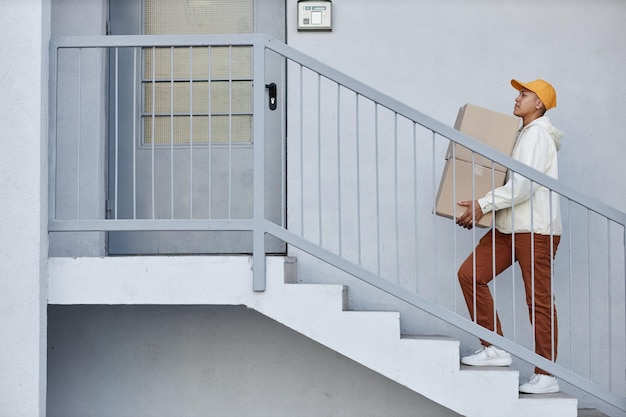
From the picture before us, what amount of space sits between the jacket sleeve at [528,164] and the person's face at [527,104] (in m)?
0.14

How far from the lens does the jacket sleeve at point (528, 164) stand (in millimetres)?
4168

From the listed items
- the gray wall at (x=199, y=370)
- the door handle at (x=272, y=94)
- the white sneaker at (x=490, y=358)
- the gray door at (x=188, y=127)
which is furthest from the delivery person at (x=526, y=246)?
the door handle at (x=272, y=94)

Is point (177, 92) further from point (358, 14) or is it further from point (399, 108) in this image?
point (399, 108)

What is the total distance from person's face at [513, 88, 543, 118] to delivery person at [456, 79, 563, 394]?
0.09 feet

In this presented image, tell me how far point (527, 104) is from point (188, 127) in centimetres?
193

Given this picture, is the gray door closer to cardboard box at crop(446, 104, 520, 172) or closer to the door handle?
the door handle

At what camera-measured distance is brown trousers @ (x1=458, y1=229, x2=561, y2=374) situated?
13.9 feet

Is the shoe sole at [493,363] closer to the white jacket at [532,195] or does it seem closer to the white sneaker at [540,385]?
the white sneaker at [540,385]

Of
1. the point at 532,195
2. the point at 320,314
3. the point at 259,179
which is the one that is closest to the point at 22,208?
the point at 259,179

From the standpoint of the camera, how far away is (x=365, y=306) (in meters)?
5.00

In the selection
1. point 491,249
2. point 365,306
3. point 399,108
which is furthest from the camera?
point 365,306

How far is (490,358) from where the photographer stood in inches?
169

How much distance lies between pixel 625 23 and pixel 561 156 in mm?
851

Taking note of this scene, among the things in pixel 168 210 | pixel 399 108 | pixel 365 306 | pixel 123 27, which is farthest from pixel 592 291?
pixel 123 27
